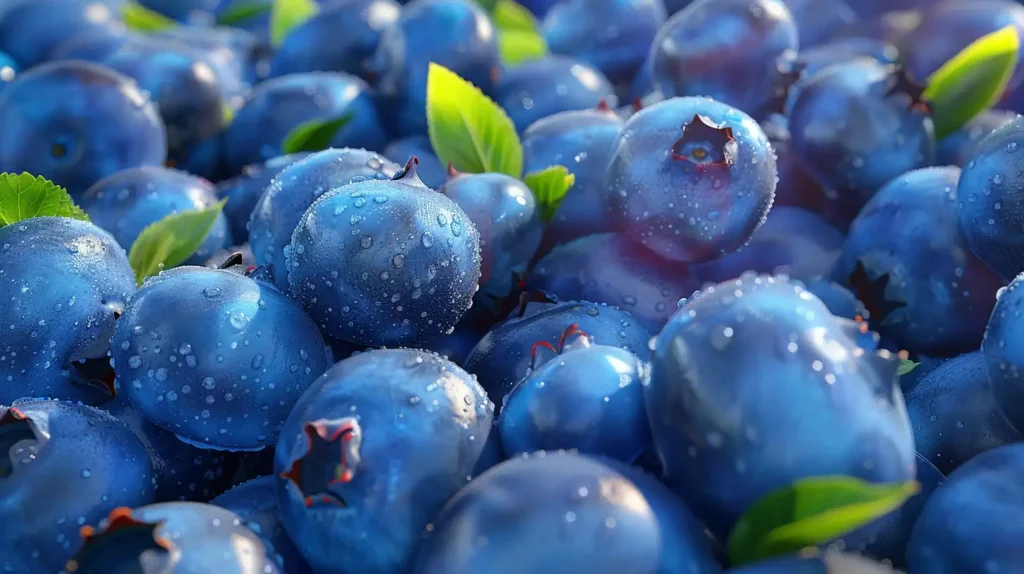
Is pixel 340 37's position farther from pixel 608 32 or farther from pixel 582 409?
pixel 582 409

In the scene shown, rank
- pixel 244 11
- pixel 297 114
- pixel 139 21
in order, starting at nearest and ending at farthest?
pixel 297 114, pixel 139 21, pixel 244 11

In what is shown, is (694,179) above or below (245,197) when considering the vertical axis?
above

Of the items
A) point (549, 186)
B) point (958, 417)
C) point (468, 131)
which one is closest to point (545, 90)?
point (468, 131)

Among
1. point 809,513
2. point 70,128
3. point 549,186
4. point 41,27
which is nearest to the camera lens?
point 809,513

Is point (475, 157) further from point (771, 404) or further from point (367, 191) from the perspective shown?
point (771, 404)

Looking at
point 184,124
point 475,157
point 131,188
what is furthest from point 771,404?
point 184,124

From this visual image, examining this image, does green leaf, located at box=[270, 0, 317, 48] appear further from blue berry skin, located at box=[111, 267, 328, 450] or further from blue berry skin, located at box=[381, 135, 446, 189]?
blue berry skin, located at box=[111, 267, 328, 450]

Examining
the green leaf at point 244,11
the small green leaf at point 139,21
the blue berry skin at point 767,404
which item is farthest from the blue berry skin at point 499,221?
the green leaf at point 244,11
